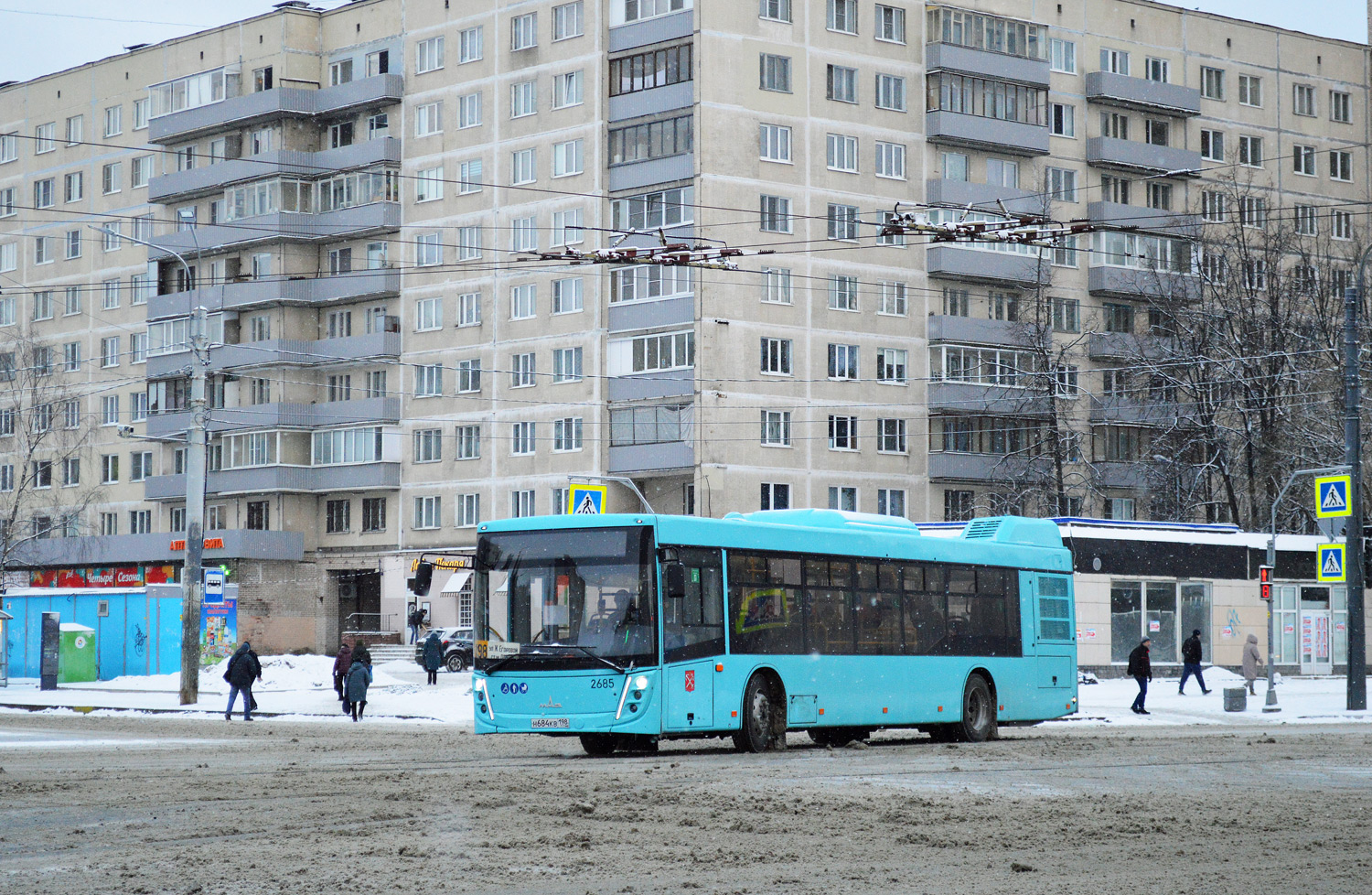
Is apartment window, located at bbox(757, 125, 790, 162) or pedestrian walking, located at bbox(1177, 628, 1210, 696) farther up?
apartment window, located at bbox(757, 125, 790, 162)

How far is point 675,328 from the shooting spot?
6291 centimetres

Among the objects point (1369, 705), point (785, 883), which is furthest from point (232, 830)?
point (1369, 705)

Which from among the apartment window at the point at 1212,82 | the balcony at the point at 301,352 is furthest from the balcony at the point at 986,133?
the balcony at the point at 301,352

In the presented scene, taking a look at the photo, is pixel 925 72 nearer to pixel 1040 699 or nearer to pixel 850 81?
pixel 850 81

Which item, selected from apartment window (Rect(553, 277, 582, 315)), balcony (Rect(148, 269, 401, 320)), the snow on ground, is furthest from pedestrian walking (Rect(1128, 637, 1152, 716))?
balcony (Rect(148, 269, 401, 320))

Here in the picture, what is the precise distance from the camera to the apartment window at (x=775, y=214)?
208 ft

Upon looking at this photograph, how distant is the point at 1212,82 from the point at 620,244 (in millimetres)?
30235

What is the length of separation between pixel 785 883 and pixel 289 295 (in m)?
66.3

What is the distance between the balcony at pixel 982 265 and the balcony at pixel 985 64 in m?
6.35

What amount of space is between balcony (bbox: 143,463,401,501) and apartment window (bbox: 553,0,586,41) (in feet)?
57.5

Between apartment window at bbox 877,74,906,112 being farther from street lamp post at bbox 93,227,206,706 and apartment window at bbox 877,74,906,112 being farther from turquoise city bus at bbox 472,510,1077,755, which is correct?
turquoise city bus at bbox 472,510,1077,755

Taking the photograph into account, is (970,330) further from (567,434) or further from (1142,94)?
(567,434)

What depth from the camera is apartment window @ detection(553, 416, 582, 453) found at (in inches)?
2594

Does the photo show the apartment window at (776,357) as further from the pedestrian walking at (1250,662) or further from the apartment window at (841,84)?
the pedestrian walking at (1250,662)
